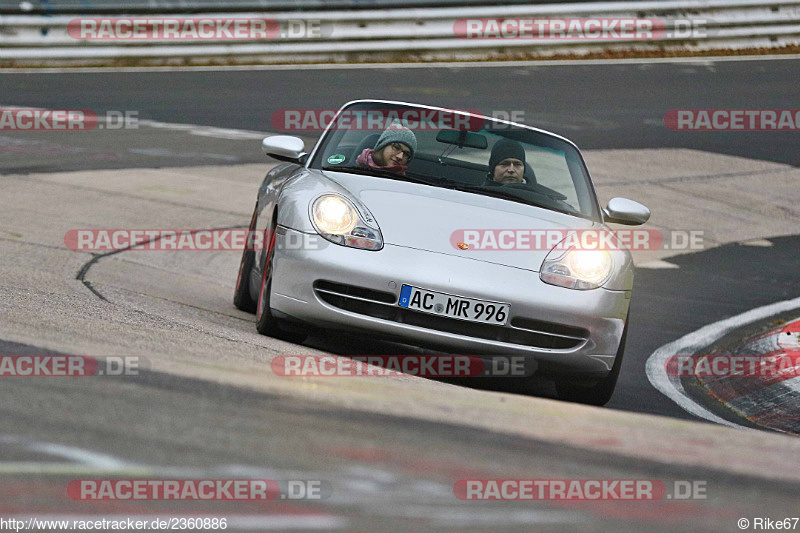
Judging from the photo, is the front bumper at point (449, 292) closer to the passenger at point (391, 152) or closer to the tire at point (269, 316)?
the tire at point (269, 316)

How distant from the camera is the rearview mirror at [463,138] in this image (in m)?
6.54

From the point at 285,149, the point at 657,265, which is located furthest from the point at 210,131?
the point at 285,149

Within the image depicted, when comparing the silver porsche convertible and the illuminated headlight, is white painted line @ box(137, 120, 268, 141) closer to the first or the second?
the silver porsche convertible

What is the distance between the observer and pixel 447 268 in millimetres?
5234

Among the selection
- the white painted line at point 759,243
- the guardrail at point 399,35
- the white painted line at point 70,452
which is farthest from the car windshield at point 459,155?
the guardrail at point 399,35

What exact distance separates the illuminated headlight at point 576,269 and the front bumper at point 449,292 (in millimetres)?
43

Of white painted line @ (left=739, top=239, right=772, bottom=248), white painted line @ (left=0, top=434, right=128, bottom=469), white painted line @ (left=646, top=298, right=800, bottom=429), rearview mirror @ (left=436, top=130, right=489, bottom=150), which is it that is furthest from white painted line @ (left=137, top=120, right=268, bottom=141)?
white painted line @ (left=0, top=434, right=128, bottom=469)

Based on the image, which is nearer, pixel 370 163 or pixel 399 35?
pixel 370 163

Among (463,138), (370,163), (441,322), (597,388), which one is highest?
(463,138)

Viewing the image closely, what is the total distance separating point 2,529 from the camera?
2.65m

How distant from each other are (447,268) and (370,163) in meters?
1.24

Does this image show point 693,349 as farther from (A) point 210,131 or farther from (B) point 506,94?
(B) point 506,94

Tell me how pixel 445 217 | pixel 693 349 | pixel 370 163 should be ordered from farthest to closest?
pixel 693 349 → pixel 370 163 → pixel 445 217

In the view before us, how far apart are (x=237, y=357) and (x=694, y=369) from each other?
10.2ft
